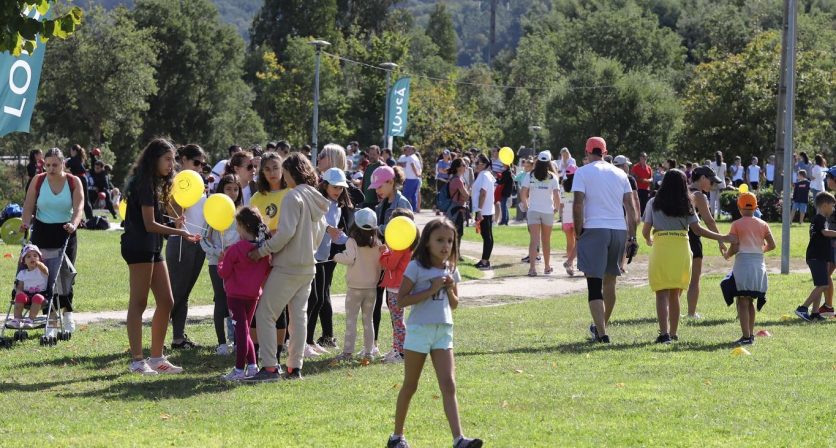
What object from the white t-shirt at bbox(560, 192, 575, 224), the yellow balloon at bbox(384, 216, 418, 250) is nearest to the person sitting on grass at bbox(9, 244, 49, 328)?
the yellow balloon at bbox(384, 216, 418, 250)

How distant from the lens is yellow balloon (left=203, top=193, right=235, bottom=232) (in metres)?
10.2

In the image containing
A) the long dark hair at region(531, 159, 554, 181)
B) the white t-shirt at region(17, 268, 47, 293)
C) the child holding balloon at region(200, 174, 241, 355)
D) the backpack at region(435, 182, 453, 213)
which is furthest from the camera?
the long dark hair at region(531, 159, 554, 181)

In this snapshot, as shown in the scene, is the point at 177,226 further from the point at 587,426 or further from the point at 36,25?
the point at 587,426

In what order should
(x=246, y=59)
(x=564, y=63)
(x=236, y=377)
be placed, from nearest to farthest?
(x=236, y=377) < (x=246, y=59) < (x=564, y=63)

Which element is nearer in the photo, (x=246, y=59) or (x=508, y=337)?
(x=508, y=337)

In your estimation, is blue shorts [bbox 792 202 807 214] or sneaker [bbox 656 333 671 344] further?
blue shorts [bbox 792 202 807 214]

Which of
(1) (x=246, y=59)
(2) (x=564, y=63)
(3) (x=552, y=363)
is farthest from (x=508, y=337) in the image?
(2) (x=564, y=63)

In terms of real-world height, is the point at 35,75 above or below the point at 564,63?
below

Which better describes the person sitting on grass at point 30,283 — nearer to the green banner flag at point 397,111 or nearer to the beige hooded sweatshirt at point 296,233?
the beige hooded sweatshirt at point 296,233

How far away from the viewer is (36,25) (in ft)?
24.5

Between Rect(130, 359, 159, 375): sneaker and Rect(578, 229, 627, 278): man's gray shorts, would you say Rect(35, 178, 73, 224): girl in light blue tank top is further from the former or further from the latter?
Rect(578, 229, 627, 278): man's gray shorts

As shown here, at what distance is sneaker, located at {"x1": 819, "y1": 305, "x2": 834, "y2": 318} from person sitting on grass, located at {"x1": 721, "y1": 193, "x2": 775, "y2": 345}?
111 inches

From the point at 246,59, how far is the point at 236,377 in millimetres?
88931

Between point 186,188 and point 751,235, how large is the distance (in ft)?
18.9
